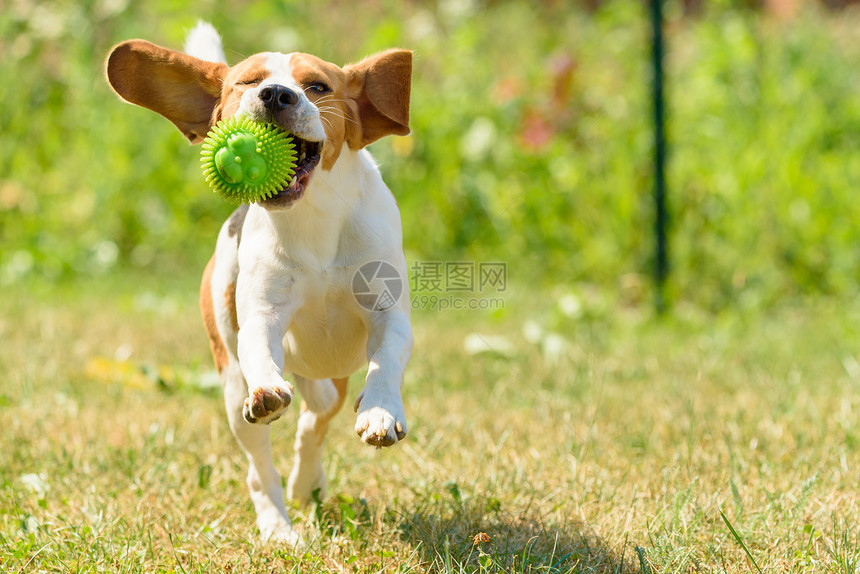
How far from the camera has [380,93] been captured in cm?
266

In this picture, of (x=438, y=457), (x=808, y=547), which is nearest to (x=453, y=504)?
(x=438, y=457)

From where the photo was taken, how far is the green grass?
8.42 ft

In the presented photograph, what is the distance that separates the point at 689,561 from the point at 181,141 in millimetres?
5541

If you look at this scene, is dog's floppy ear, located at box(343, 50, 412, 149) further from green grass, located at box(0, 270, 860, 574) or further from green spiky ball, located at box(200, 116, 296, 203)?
green grass, located at box(0, 270, 860, 574)

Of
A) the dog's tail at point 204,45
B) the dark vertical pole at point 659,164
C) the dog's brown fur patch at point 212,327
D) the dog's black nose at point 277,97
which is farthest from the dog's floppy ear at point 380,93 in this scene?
the dark vertical pole at point 659,164

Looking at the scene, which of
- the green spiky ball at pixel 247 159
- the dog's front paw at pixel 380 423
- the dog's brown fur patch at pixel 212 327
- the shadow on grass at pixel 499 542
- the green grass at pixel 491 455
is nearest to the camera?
the dog's front paw at pixel 380 423

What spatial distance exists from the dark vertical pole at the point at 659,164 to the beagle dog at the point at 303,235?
3491 millimetres

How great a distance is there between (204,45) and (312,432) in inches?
47.3

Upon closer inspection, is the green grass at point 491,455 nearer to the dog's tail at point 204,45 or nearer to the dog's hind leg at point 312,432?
the dog's hind leg at point 312,432

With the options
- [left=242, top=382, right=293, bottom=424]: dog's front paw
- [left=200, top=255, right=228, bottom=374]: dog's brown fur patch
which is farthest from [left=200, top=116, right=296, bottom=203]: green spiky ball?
[left=200, top=255, right=228, bottom=374]: dog's brown fur patch

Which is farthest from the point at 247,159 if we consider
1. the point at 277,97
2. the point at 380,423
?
the point at 380,423

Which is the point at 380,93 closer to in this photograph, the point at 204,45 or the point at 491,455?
the point at 204,45

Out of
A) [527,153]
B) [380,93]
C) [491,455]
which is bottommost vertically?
[491,455]

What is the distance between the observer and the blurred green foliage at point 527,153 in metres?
6.16
